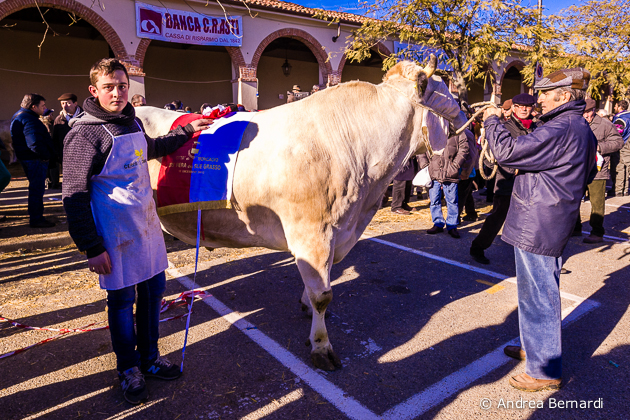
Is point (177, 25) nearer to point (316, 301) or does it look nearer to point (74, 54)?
point (74, 54)

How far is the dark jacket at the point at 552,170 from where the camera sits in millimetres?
2602

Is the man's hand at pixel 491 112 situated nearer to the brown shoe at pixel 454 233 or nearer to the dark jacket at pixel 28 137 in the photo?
the brown shoe at pixel 454 233

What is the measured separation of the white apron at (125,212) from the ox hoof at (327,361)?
4.39 feet

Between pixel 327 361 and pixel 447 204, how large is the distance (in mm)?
4415

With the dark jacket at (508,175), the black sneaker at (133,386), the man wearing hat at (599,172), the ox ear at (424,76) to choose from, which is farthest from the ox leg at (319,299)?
the man wearing hat at (599,172)

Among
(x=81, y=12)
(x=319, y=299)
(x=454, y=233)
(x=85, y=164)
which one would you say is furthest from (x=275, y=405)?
(x=81, y=12)

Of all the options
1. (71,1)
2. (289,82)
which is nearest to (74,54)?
(71,1)

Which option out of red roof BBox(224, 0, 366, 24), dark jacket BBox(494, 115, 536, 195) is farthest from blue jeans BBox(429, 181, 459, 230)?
red roof BBox(224, 0, 366, 24)

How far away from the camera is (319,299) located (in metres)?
2.96

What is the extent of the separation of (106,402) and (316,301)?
155cm

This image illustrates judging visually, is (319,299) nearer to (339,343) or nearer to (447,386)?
(339,343)

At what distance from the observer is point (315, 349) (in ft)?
9.95

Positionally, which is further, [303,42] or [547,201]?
[303,42]

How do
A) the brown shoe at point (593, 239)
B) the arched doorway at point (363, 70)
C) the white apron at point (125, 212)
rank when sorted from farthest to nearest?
the arched doorway at point (363, 70)
the brown shoe at point (593, 239)
the white apron at point (125, 212)
